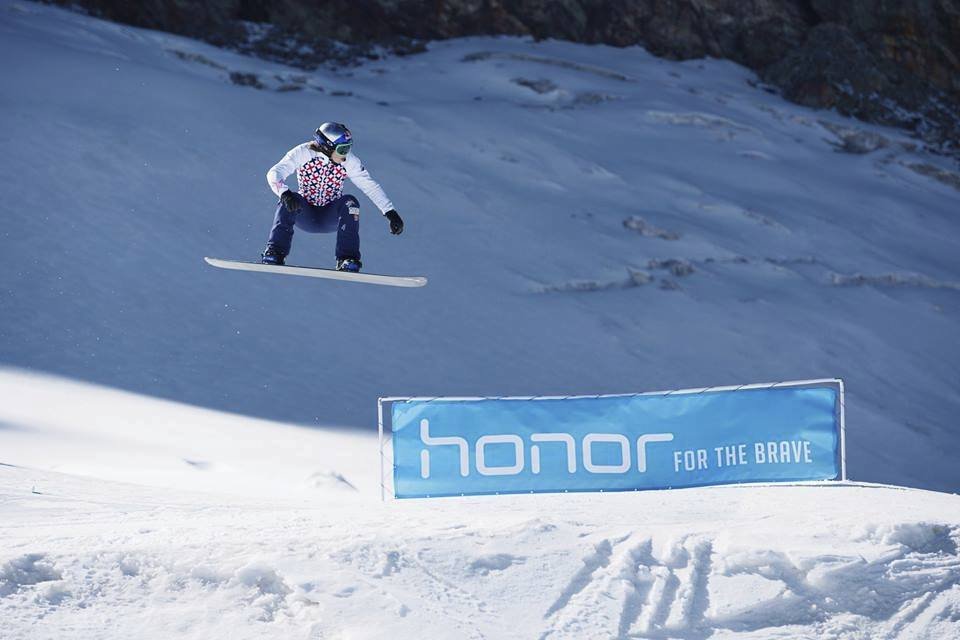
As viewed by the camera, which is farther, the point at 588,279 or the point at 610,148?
the point at 610,148

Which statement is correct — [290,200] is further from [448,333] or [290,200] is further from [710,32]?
[710,32]

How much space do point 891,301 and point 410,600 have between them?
1678 centimetres

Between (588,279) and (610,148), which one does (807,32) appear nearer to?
(610,148)

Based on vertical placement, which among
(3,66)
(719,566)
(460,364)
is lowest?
(460,364)

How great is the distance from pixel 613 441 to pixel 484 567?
3.70 m

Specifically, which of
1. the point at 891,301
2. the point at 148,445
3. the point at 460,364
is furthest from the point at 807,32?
the point at 148,445

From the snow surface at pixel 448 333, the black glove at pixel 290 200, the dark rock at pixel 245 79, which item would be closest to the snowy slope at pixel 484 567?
the snow surface at pixel 448 333

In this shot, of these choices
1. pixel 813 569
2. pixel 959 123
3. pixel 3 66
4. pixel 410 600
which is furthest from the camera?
pixel 959 123

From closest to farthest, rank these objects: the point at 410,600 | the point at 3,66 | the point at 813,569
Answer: the point at 410,600 < the point at 813,569 < the point at 3,66

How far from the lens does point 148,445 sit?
36.1 ft

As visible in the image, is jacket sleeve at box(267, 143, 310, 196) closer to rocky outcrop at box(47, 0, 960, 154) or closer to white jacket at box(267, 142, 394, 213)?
white jacket at box(267, 142, 394, 213)

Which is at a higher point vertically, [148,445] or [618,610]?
[618,610]

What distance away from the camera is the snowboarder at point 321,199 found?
8.25 metres

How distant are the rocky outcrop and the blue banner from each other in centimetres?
1951
